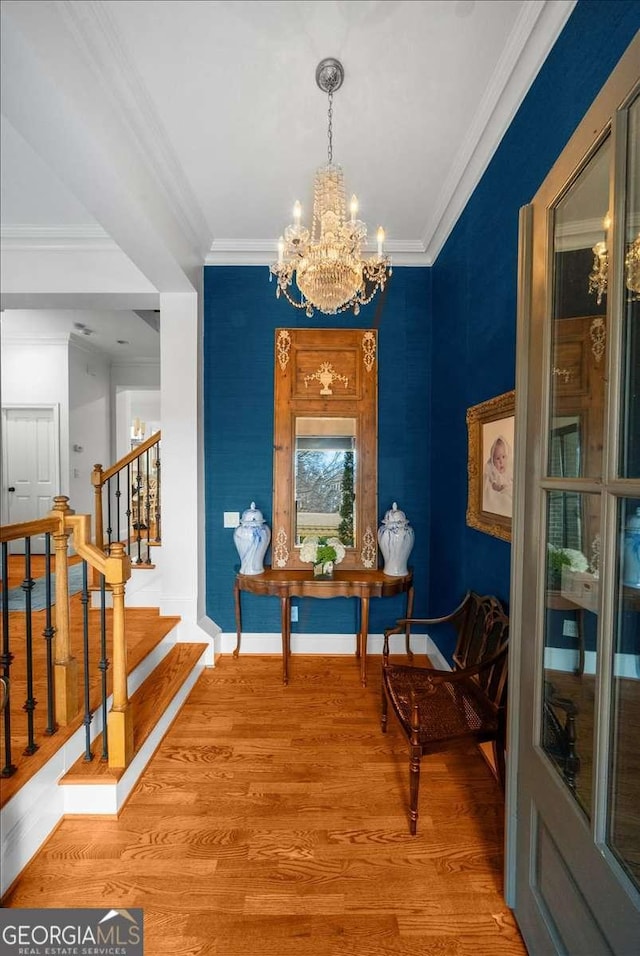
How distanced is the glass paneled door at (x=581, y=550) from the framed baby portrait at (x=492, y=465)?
714 millimetres

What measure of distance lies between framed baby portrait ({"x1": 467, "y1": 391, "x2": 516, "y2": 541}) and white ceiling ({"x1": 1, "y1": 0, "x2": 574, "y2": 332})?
138cm

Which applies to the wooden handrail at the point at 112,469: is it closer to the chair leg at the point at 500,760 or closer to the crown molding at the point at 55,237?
the crown molding at the point at 55,237

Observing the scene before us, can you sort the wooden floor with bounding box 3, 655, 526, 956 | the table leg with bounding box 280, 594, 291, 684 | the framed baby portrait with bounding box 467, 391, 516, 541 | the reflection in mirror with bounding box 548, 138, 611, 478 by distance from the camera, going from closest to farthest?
1. the reflection in mirror with bounding box 548, 138, 611, 478
2. the wooden floor with bounding box 3, 655, 526, 956
3. the framed baby portrait with bounding box 467, 391, 516, 541
4. the table leg with bounding box 280, 594, 291, 684

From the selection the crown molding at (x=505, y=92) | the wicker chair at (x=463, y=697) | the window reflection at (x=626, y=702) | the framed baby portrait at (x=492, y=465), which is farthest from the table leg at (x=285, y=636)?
the crown molding at (x=505, y=92)

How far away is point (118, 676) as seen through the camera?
6.39 ft

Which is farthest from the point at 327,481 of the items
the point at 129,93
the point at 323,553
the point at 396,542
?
the point at 129,93

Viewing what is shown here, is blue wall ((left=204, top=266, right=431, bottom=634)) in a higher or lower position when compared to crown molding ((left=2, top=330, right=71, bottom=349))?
lower

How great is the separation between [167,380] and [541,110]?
2.75 m

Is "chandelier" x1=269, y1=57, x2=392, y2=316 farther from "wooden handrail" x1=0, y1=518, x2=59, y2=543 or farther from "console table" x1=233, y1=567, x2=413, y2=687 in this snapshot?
"console table" x1=233, y1=567, x2=413, y2=687

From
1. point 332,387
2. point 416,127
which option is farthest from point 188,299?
point 416,127

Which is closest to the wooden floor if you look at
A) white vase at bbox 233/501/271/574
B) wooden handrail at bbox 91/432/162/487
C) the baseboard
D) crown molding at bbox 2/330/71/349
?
the baseboard

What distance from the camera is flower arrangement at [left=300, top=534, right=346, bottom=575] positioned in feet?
10.2

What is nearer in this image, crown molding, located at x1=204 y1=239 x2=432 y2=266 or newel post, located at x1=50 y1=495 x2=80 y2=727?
newel post, located at x1=50 y1=495 x2=80 y2=727

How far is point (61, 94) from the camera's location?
1.62m
